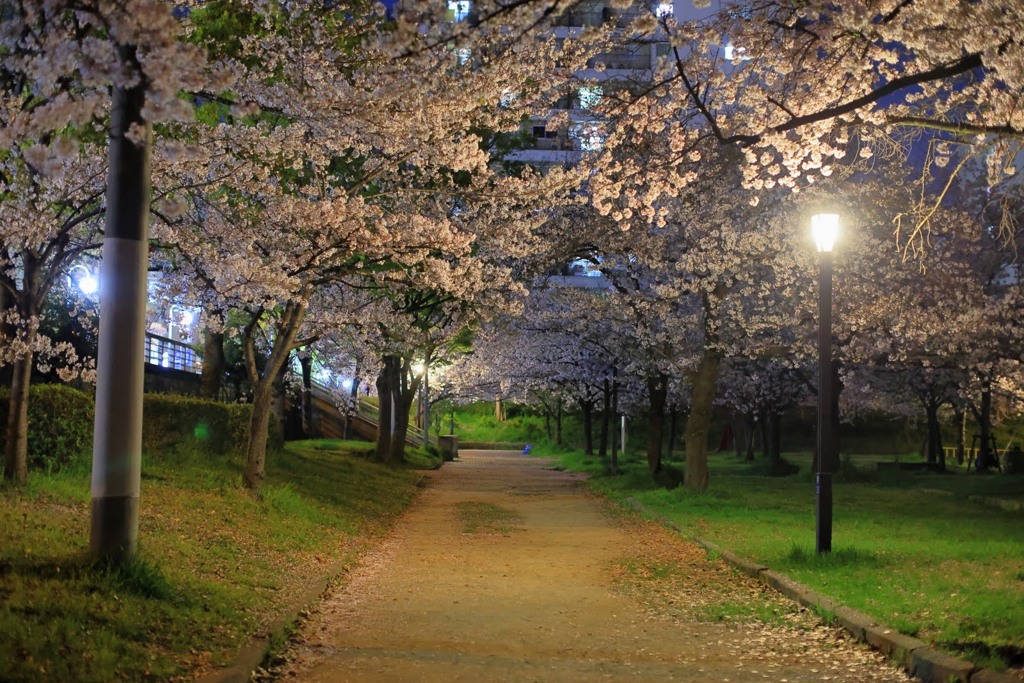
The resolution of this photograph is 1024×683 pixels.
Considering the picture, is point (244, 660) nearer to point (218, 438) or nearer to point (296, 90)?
point (296, 90)

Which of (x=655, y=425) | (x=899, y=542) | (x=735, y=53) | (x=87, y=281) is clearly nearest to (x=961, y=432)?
(x=655, y=425)

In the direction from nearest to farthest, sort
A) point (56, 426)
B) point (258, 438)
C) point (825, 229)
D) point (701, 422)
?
point (825, 229), point (56, 426), point (258, 438), point (701, 422)

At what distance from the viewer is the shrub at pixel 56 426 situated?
1306 cm

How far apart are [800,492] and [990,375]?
19.1 ft

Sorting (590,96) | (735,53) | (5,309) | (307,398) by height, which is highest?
(590,96)

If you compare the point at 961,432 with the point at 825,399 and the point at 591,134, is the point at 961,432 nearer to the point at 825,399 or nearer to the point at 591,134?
the point at 591,134

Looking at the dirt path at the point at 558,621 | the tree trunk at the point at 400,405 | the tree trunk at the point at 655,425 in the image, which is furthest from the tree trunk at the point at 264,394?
the tree trunk at the point at 400,405

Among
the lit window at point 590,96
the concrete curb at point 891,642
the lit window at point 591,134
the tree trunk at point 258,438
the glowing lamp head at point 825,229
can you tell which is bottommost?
the concrete curb at point 891,642

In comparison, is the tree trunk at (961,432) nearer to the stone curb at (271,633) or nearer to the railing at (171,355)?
the railing at (171,355)

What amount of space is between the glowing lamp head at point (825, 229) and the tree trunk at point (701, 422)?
10778mm

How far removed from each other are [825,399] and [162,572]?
301 inches

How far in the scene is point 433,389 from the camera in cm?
5078

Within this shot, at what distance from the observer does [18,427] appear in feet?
37.1

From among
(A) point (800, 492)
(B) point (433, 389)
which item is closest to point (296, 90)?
(A) point (800, 492)
